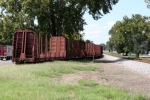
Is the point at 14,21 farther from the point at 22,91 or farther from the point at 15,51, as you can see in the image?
the point at 22,91

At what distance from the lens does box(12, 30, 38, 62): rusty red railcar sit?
26672 mm

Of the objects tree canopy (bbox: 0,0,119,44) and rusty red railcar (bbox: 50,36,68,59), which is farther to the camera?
tree canopy (bbox: 0,0,119,44)

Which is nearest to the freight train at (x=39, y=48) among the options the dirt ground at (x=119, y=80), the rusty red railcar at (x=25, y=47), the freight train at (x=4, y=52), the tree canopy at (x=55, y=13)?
the rusty red railcar at (x=25, y=47)

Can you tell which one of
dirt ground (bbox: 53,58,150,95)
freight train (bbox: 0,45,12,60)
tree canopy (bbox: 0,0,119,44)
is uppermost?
tree canopy (bbox: 0,0,119,44)

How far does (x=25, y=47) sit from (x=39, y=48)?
2.29 m

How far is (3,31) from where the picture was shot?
168 feet

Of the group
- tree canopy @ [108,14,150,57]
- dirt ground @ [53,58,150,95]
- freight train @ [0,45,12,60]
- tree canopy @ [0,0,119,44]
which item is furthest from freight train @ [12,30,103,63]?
tree canopy @ [108,14,150,57]

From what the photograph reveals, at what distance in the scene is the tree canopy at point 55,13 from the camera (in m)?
42.0

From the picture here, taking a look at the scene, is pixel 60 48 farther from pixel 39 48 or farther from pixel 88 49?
pixel 88 49

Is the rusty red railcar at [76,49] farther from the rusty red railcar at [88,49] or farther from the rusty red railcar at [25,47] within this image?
the rusty red railcar at [25,47]

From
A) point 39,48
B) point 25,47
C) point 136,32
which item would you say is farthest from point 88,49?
point 136,32

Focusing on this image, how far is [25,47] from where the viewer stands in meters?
27.1

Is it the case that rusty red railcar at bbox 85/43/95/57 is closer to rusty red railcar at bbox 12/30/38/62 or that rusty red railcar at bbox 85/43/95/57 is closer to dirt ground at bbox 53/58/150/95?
rusty red railcar at bbox 12/30/38/62

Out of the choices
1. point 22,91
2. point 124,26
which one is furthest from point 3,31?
point 124,26
